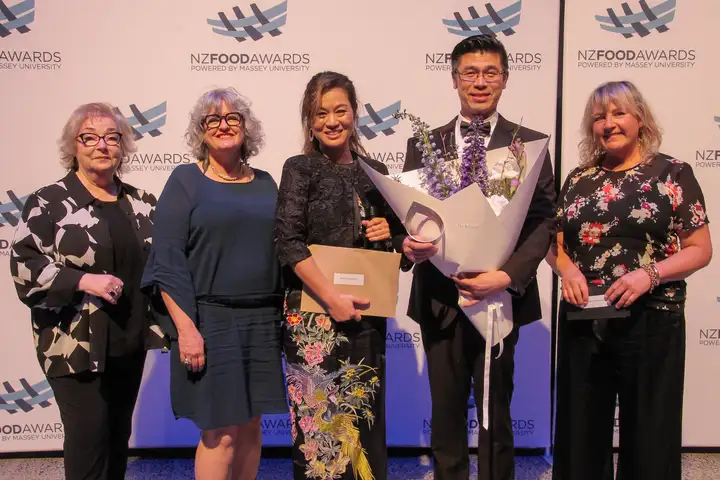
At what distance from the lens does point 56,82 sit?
293cm

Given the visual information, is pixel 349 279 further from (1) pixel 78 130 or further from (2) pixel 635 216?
(1) pixel 78 130

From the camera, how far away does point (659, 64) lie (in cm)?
292

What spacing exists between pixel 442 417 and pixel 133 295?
46.9 inches

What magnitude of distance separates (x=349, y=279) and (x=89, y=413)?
3.38ft

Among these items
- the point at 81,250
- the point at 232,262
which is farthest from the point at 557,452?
the point at 81,250

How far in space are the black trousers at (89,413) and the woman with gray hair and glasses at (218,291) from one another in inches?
9.5

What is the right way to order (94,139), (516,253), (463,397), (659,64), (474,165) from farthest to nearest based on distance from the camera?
(659,64)
(94,139)
(463,397)
(516,253)
(474,165)

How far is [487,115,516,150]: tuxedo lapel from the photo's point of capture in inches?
69.5

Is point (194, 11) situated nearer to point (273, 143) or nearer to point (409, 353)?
point (273, 143)

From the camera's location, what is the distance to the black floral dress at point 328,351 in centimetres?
176

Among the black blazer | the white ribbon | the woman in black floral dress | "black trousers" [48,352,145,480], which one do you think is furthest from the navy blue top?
the white ribbon

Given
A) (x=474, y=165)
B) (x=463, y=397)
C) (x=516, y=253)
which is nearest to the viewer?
(x=474, y=165)

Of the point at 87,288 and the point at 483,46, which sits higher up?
the point at 483,46

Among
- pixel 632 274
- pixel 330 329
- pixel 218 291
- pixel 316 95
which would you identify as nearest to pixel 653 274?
pixel 632 274
